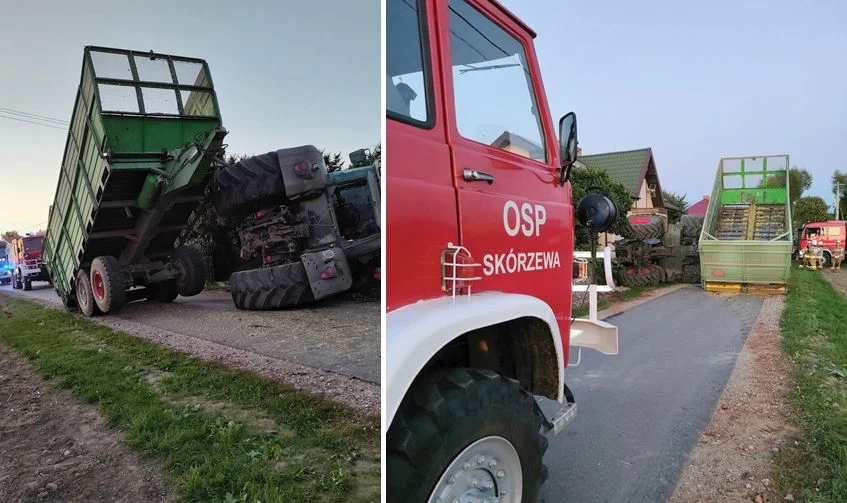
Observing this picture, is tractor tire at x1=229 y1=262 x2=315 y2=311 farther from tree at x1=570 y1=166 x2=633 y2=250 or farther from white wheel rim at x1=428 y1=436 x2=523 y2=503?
tree at x1=570 y1=166 x2=633 y2=250

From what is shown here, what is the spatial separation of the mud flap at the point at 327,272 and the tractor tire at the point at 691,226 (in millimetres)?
18433

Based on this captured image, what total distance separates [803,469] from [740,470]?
1.14 ft

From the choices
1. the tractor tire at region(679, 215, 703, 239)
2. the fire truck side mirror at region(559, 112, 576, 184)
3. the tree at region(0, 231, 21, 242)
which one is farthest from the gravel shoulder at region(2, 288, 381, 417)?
the tractor tire at region(679, 215, 703, 239)

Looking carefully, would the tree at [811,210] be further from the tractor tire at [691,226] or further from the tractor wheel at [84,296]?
the tractor wheel at [84,296]

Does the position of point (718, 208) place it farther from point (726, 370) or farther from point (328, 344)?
point (328, 344)

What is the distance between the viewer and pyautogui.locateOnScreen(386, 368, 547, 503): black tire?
1483mm

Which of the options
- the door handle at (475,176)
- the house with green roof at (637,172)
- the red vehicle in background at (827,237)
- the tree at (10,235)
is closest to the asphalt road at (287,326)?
the tree at (10,235)

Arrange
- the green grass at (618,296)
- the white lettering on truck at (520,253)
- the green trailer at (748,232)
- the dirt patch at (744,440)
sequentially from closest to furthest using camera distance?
the white lettering on truck at (520,253) < the dirt patch at (744,440) < the green grass at (618,296) < the green trailer at (748,232)

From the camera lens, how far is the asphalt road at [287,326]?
1.18m

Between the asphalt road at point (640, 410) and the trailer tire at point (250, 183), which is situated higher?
the trailer tire at point (250, 183)

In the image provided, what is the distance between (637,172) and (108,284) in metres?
27.2

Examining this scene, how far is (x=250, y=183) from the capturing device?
1.09m

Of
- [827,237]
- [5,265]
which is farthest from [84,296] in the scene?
[827,237]

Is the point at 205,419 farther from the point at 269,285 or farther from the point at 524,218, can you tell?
the point at 524,218
